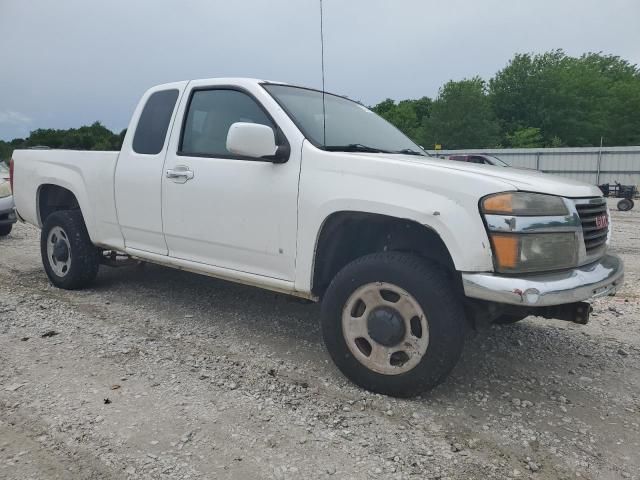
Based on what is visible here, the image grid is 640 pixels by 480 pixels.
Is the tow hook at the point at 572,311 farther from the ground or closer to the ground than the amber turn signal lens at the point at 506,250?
closer to the ground

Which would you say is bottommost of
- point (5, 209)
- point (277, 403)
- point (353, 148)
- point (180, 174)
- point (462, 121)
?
point (277, 403)

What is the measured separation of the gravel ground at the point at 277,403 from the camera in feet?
7.76

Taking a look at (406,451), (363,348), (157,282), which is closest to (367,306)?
(363,348)

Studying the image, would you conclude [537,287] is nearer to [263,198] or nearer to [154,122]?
[263,198]

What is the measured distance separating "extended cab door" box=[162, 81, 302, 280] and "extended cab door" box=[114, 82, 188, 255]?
13 centimetres

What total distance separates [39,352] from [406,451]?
2564 millimetres

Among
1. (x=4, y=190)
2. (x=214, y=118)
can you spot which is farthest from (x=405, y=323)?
(x=4, y=190)

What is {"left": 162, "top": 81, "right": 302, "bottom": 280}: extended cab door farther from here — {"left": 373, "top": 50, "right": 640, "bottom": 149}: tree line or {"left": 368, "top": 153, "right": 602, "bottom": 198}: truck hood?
{"left": 373, "top": 50, "right": 640, "bottom": 149}: tree line

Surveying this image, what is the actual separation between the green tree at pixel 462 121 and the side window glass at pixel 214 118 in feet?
156

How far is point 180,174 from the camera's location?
3.82 m

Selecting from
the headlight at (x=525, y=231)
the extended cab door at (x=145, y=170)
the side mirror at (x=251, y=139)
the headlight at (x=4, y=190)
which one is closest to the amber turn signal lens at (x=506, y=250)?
the headlight at (x=525, y=231)

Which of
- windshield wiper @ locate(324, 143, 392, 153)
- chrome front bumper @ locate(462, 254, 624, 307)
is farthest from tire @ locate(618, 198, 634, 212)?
chrome front bumper @ locate(462, 254, 624, 307)

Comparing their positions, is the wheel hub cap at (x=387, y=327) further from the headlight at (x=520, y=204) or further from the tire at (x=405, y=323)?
the headlight at (x=520, y=204)

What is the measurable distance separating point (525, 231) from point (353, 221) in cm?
103
